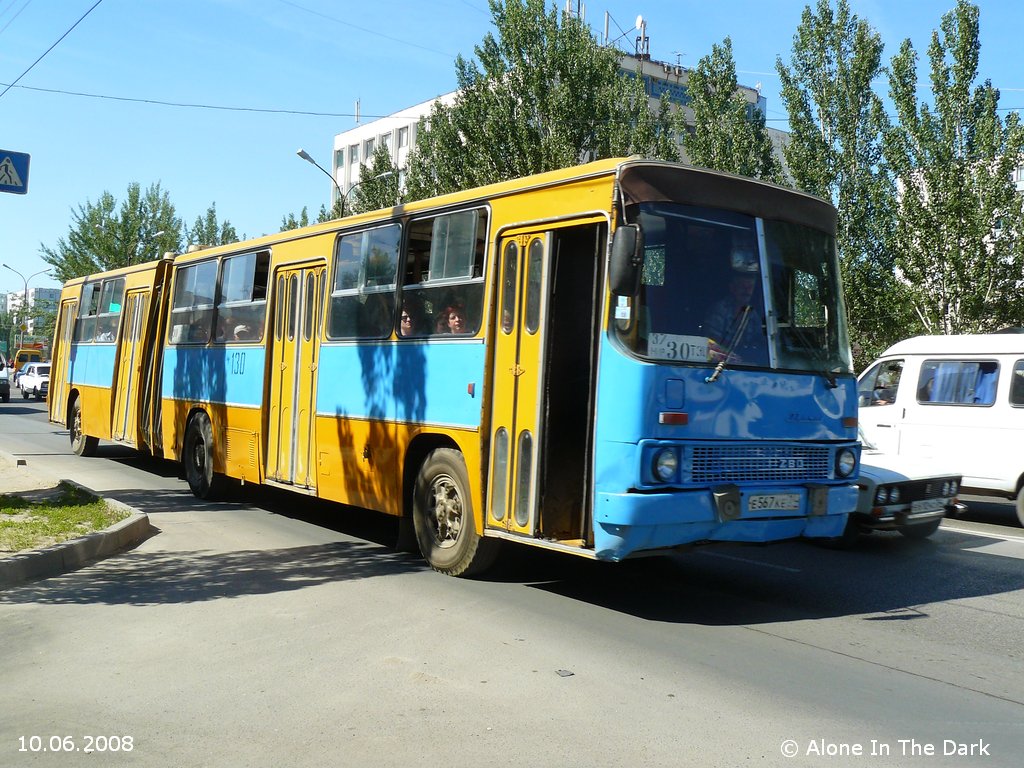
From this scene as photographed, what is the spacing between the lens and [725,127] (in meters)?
29.7

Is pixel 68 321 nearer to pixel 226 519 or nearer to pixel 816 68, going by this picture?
pixel 226 519

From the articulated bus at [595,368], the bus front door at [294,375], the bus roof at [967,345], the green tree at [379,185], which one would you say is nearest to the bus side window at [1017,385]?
the bus roof at [967,345]

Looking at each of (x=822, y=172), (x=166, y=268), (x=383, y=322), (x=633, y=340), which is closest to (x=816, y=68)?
(x=822, y=172)

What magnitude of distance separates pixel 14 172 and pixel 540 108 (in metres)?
22.2

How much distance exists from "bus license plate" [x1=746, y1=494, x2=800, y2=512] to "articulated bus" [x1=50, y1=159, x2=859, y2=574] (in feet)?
0.05

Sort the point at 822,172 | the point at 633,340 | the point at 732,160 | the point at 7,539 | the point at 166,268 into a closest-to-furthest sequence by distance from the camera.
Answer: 1. the point at 633,340
2. the point at 7,539
3. the point at 166,268
4. the point at 822,172
5. the point at 732,160

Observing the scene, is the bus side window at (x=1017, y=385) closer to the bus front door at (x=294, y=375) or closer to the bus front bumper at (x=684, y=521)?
the bus front bumper at (x=684, y=521)

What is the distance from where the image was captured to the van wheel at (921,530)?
10.3 m

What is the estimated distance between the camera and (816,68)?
1111 inches

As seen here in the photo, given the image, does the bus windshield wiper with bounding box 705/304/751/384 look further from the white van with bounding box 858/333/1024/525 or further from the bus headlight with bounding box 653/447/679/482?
the white van with bounding box 858/333/1024/525

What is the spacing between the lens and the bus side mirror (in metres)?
6.56

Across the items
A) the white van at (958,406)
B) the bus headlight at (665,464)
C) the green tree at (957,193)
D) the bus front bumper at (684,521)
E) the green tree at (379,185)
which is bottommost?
the bus front bumper at (684,521)

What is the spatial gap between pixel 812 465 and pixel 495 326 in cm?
257

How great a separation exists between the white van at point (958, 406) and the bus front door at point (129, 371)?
1072 cm
